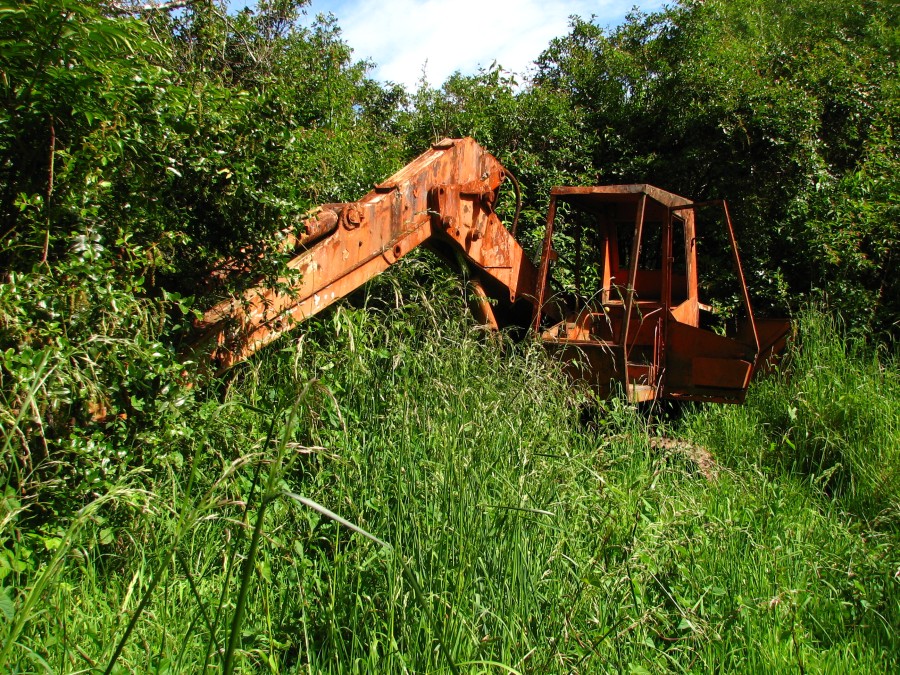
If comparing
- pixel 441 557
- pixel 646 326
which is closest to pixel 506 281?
pixel 646 326

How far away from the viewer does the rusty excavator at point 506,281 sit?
3.95m

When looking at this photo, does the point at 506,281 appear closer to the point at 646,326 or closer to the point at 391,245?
the point at 646,326

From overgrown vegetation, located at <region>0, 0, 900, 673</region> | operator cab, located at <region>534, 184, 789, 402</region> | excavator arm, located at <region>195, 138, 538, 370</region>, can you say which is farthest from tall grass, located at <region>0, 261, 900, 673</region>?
operator cab, located at <region>534, 184, 789, 402</region>

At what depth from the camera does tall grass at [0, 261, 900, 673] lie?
2.22m

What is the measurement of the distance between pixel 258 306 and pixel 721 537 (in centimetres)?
263

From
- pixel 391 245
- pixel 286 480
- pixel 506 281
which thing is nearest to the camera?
pixel 286 480

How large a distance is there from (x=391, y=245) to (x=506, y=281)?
1.69m

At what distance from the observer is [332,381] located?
12.1 ft

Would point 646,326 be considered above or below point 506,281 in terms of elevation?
below

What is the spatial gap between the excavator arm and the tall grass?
0.90 feet

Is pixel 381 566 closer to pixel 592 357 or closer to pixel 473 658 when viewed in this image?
pixel 473 658

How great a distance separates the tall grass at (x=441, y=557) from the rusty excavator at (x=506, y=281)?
13.2 inches

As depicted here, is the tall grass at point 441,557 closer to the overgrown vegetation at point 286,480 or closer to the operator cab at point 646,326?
the overgrown vegetation at point 286,480

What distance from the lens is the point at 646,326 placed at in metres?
6.07
